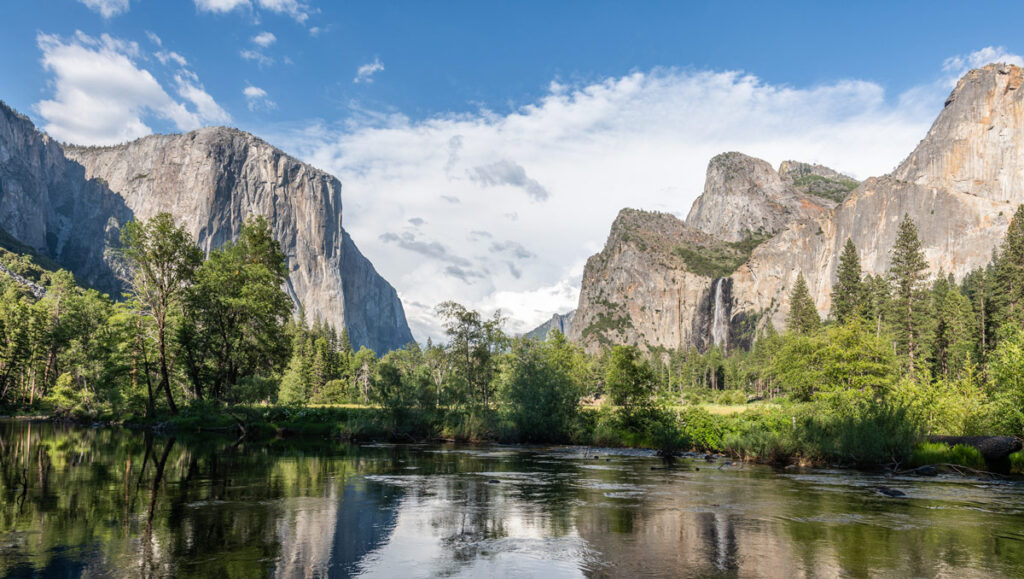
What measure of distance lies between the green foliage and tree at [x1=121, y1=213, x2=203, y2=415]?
2093 inches

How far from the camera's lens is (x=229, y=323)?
55.6m

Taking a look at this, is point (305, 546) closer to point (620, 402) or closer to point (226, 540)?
point (226, 540)

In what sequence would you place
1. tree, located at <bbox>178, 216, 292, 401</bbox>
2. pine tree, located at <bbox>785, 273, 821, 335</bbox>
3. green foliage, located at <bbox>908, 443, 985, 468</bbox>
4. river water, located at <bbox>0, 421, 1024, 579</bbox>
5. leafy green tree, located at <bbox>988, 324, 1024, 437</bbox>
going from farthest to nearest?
pine tree, located at <bbox>785, 273, 821, 335</bbox>, tree, located at <bbox>178, 216, 292, 401</bbox>, leafy green tree, located at <bbox>988, 324, 1024, 437</bbox>, green foliage, located at <bbox>908, 443, 985, 468</bbox>, river water, located at <bbox>0, 421, 1024, 579</bbox>

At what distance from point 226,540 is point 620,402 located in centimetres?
3717

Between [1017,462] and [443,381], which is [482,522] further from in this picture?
[443,381]

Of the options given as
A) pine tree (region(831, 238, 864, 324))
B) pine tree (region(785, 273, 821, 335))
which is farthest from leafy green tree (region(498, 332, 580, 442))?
pine tree (region(785, 273, 821, 335))

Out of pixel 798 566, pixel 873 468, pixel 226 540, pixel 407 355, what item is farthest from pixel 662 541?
pixel 407 355

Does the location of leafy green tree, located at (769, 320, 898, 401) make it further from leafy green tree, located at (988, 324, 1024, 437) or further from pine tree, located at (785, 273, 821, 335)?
pine tree, located at (785, 273, 821, 335)

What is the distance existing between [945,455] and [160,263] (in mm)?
55097

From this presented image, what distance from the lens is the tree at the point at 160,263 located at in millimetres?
49000

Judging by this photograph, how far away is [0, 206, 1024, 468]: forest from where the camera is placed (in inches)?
1227

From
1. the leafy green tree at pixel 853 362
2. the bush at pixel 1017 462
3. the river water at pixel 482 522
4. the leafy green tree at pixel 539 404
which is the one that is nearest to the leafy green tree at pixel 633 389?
the leafy green tree at pixel 539 404

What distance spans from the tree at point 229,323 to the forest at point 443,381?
17 cm

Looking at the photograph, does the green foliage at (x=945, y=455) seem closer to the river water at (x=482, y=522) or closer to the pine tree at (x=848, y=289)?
the river water at (x=482, y=522)
